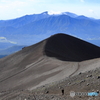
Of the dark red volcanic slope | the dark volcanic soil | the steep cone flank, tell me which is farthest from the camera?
the steep cone flank

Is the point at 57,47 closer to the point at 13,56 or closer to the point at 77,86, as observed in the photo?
the point at 13,56

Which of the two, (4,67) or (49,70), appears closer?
(49,70)

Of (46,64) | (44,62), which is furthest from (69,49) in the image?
(46,64)

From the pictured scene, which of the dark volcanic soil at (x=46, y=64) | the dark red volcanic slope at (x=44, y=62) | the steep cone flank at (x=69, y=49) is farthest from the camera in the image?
the steep cone flank at (x=69, y=49)

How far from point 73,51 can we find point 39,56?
32.0 ft

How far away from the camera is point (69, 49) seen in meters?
64.2

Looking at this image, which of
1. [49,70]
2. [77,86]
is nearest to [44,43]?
[49,70]

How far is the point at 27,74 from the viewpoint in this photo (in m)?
49.1

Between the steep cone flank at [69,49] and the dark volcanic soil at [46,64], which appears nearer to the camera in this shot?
the dark volcanic soil at [46,64]

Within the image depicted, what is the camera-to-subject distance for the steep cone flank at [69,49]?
5972cm

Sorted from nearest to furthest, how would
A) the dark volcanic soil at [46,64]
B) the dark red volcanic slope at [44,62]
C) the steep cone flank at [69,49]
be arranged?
the dark volcanic soil at [46,64], the dark red volcanic slope at [44,62], the steep cone flank at [69,49]

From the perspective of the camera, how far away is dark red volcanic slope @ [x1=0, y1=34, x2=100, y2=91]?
42.4m

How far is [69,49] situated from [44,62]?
13338mm

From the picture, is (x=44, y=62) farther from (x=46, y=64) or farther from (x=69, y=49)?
(x=69, y=49)
